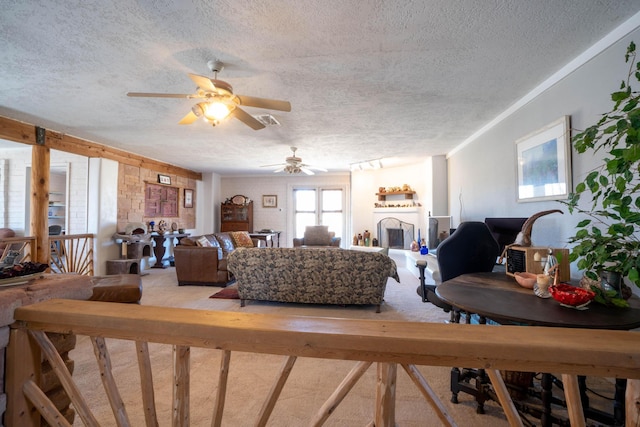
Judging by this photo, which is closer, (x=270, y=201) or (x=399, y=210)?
(x=399, y=210)

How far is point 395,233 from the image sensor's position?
21.3 ft

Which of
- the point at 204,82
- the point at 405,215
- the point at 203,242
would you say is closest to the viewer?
the point at 204,82

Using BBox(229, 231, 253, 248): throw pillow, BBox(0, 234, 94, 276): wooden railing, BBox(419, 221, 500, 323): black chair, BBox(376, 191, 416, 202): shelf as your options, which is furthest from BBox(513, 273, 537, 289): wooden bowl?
BBox(0, 234, 94, 276): wooden railing

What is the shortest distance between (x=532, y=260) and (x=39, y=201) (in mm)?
5631

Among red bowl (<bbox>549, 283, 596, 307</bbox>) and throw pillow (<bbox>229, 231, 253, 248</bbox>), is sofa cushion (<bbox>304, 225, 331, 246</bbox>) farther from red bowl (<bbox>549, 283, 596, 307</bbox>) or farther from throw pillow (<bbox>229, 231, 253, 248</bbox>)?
red bowl (<bbox>549, 283, 596, 307</bbox>)

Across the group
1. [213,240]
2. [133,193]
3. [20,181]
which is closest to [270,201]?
[213,240]

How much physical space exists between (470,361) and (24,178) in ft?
24.3

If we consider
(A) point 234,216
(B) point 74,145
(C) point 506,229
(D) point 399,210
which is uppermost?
(B) point 74,145

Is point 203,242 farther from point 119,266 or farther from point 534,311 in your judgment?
point 534,311

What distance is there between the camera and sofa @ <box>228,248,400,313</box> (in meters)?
3.16

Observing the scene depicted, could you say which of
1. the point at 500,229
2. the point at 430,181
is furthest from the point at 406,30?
the point at 430,181

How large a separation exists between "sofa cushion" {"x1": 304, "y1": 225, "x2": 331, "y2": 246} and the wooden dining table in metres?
4.83

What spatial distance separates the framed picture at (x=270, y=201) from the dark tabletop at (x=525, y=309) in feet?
22.3

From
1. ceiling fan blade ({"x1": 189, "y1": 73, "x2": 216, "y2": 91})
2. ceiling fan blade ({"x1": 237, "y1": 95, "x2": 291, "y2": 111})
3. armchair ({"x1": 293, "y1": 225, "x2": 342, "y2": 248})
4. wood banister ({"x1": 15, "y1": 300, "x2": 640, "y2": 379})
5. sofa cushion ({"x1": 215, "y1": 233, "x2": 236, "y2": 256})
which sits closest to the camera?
wood banister ({"x1": 15, "y1": 300, "x2": 640, "y2": 379})
